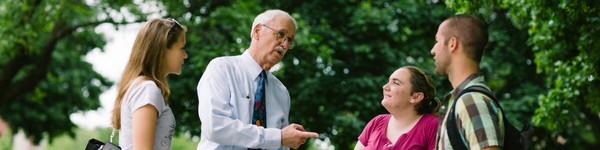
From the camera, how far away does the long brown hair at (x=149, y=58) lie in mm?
4250

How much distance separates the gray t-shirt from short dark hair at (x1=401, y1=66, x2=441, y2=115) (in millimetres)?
1269

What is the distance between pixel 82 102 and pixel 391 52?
7.55 meters

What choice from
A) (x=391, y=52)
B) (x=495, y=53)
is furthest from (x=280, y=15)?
(x=495, y=53)

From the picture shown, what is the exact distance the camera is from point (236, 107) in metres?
4.48

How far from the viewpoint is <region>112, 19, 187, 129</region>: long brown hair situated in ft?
13.9

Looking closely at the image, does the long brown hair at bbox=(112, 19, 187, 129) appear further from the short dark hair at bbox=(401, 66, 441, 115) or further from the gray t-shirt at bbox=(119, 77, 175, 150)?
the short dark hair at bbox=(401, 66, 441, 115)

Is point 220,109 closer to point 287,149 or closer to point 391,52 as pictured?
point 287,149

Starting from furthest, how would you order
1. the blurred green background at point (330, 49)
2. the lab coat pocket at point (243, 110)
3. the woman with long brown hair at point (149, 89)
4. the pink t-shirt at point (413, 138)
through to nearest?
the blurred green background at point (330, 49) → the pink t-shirt at point (413, 138) → the lab coat pocket at point (243, 110) → the woman with long brown hair at point (149, 89)

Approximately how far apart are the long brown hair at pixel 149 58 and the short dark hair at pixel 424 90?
1.27 meters

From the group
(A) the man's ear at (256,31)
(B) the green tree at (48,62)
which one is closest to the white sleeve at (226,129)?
(A) the man's ear at (256,31)

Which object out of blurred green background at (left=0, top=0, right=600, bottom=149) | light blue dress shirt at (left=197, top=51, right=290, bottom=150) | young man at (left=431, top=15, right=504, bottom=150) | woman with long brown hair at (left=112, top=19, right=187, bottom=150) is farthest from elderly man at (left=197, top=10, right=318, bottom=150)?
blurred green background at (left=0, top=0, right=600, bottom=149)

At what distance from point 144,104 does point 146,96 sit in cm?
4

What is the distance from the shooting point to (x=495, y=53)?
1570 cm

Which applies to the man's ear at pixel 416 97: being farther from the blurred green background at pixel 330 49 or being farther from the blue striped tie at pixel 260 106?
the blurred green background at pixel 330 49
